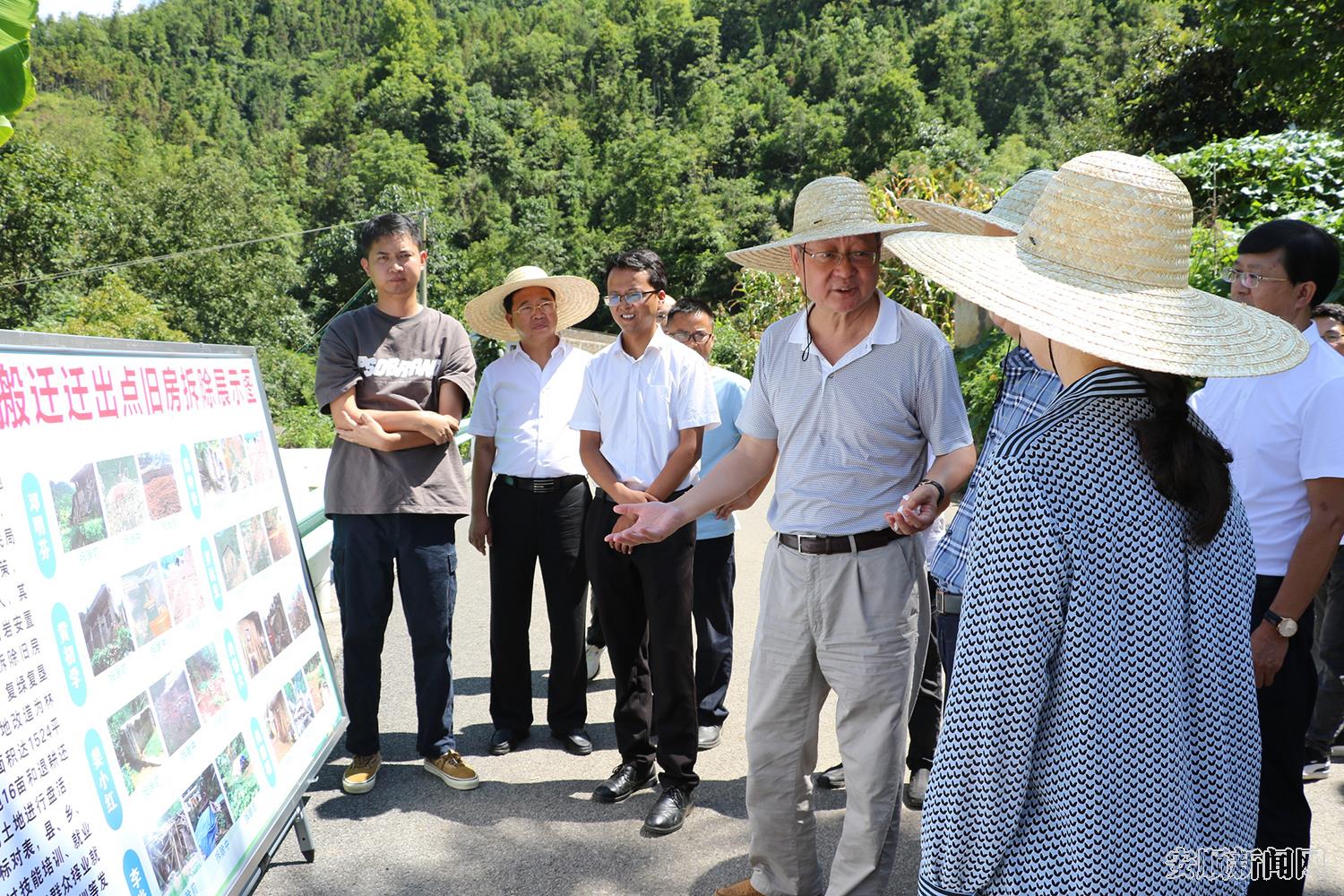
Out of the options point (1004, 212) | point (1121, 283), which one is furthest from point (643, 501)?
point (1121, 283)

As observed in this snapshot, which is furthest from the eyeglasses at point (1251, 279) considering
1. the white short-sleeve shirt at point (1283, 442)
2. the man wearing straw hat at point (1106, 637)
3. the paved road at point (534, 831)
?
the paved road at point (534, 831)

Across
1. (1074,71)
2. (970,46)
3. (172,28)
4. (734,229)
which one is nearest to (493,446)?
(734,229)

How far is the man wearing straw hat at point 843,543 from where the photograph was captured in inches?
113

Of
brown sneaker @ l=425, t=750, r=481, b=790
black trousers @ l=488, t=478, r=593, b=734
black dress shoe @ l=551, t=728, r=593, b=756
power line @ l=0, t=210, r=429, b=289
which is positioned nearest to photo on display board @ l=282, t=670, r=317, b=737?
brown sneaker @ l=425, t=750, r=481, b=790

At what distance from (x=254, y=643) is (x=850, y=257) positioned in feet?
6.50

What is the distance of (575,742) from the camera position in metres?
4.30

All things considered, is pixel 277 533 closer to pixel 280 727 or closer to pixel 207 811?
pixel 280 727

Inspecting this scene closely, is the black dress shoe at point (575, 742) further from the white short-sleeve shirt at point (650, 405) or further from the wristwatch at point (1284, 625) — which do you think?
the wristwatch at point (1284, 625)

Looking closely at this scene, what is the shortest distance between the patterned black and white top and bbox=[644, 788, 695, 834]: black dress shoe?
7.03ft

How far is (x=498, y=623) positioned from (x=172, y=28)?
391 feet

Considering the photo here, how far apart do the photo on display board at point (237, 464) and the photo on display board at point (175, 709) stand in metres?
0.66

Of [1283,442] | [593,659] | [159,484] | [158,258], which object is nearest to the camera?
[159,484]

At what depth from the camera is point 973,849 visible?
5.17 ft

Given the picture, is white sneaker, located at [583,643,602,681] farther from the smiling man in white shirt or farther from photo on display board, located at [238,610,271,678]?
photo on display board, located at [238,610,271,678]
